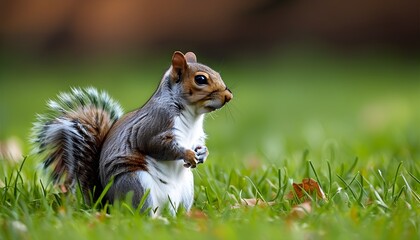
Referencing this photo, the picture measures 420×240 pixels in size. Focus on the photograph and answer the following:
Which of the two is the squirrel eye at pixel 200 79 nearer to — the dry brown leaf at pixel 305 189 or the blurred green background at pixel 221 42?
the dry brown leaf at pixel 305 189

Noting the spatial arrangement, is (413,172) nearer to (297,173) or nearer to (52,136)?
(297,173)

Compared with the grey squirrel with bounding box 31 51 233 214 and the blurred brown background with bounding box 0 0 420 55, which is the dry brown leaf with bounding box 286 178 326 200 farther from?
the blurred brown background with bounding box 0 0 420 55

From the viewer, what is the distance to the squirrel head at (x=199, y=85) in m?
3.37

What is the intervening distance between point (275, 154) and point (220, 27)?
25.5 ft

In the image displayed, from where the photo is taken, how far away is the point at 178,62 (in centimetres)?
342

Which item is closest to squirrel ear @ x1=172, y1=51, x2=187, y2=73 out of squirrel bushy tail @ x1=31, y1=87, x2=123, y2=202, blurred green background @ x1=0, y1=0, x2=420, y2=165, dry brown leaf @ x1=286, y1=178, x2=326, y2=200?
squirrel bushy tail @ x1=31, y1=87, x2=123, y2=202

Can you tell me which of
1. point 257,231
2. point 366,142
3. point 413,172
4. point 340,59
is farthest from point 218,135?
point 340,59

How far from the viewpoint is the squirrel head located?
11.1 ft

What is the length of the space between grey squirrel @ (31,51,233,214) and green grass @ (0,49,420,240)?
0.11 m

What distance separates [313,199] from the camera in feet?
11.2

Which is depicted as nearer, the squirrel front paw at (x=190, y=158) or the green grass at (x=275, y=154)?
the green grass at (x=275, y=154)

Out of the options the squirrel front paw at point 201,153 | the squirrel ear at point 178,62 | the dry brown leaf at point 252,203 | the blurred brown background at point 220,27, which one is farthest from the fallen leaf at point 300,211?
the blurred brown background at point 220,27

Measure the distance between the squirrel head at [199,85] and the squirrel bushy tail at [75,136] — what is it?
1.32ft

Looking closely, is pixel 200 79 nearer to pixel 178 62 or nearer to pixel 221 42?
pixel 178 62
